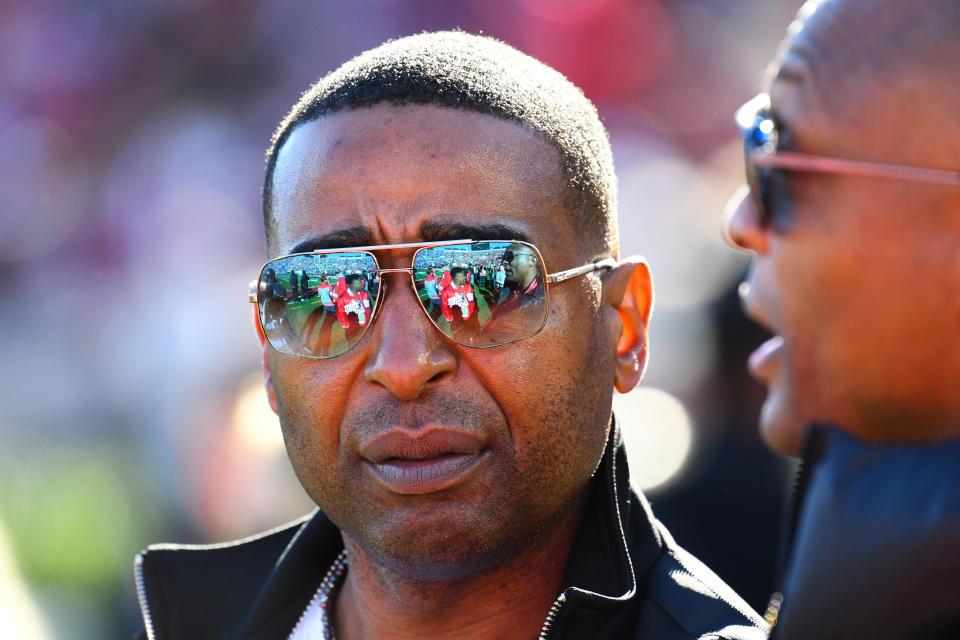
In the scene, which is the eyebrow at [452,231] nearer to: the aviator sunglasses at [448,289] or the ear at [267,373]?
the aviator sunglasses at [448,289]

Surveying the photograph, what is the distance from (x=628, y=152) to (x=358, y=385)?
524 centimetres

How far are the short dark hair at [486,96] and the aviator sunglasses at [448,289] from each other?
0.26m

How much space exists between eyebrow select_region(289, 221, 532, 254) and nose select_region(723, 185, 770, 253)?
2.87ft

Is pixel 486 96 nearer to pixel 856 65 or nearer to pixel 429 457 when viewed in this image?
pixel 429 457

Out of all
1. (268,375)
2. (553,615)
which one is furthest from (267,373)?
(553,615)

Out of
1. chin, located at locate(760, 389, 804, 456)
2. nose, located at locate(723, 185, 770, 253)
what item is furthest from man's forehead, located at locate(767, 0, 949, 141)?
chin, located at locate(760, 389, 804, 456)

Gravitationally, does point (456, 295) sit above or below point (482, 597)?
Result: above

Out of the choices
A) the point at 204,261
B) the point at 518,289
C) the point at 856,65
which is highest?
the point at 204,261

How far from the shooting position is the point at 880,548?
133 cm

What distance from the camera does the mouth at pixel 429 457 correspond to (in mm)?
2387

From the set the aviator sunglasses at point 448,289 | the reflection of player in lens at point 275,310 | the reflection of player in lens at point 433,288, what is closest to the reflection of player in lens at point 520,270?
the aviator sunglasses at point 448,289

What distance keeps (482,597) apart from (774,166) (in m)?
1.44

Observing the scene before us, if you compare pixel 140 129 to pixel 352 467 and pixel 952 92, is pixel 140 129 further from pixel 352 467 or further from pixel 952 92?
pixel 952 92

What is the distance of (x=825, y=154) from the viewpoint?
1431 millimetres
